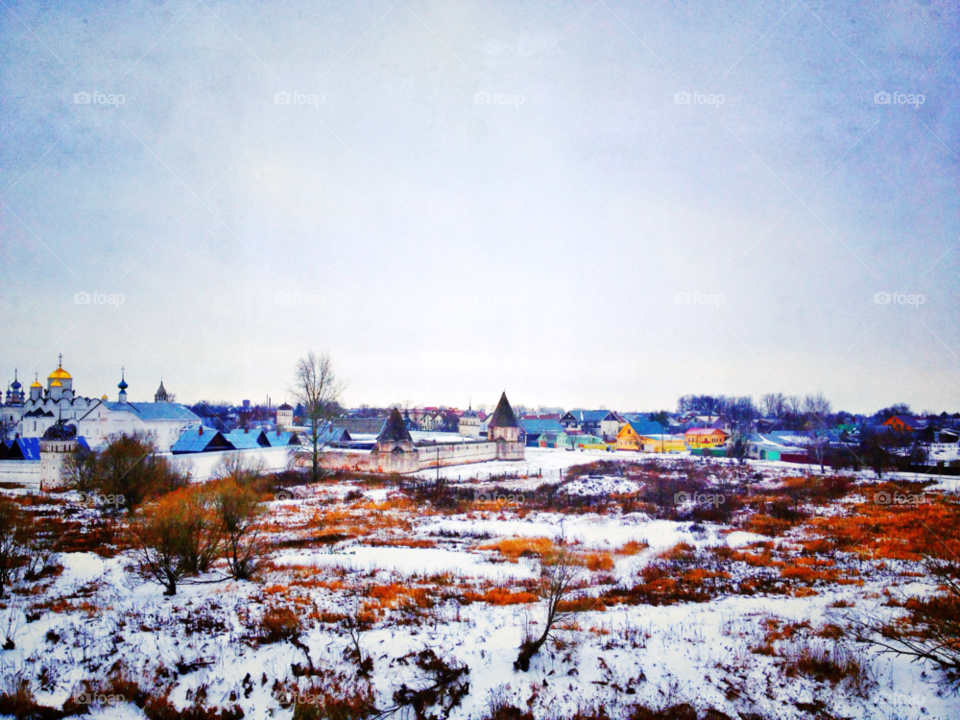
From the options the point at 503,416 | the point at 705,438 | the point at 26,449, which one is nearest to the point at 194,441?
the point at 26,449

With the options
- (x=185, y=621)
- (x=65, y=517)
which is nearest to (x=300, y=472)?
(x=65, y=517)

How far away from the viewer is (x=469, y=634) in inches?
299

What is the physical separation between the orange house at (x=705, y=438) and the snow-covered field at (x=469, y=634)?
43395 millimetres

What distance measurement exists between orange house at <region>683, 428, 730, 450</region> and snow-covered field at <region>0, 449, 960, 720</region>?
43395mm

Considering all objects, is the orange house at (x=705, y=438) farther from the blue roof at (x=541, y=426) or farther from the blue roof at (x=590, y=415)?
the blue roof at (x=590, y=415)

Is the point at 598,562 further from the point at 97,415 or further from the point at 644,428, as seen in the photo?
the point at 644,428

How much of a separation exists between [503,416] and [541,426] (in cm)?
2620

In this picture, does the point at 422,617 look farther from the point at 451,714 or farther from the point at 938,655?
the point at 938,655

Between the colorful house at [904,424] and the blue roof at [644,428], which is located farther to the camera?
the blue roof at [644,428]

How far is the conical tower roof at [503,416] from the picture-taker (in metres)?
42.5

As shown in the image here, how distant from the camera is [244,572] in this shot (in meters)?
10.0

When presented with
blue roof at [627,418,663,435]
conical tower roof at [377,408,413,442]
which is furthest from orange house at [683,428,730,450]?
conical tower roof at [377,408,413,442]

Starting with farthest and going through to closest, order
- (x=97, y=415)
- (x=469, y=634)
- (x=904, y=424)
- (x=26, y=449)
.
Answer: (x=904, y=424)
(x=97, y=415)
(x=26, y=449)
(x=469, y=634)

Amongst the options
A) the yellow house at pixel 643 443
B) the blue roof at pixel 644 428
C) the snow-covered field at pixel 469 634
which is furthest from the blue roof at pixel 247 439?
the blue roof at pixel 644 428
